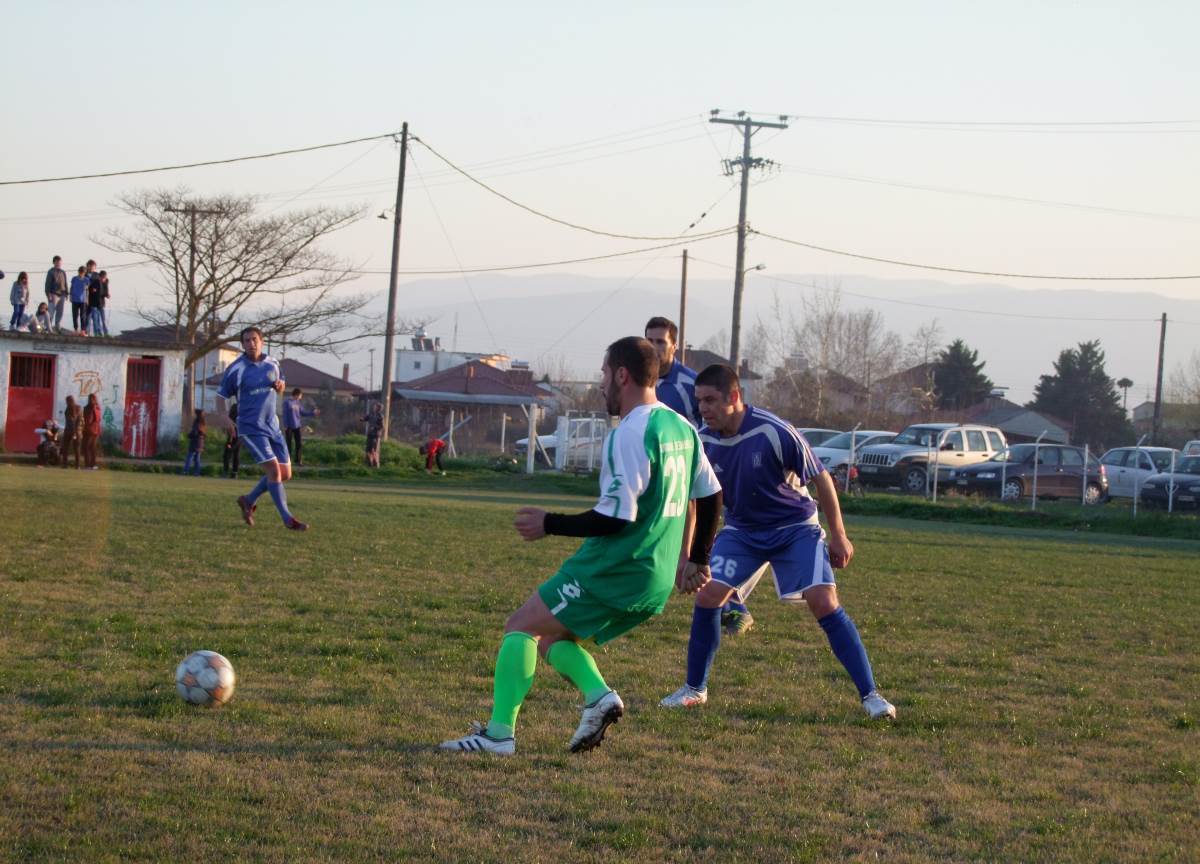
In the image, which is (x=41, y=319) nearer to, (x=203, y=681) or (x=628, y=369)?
(x=203, y=681)

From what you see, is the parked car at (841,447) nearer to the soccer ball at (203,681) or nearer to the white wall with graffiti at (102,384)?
the white wall with graffiti at (102,384)

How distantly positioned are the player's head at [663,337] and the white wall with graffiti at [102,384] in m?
29.5

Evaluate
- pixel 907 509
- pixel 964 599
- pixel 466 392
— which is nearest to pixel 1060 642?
pixel 964 599

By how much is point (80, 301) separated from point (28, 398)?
120 inches

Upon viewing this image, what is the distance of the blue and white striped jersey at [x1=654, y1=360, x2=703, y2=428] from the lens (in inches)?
310

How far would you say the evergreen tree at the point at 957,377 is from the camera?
7581 centimetres

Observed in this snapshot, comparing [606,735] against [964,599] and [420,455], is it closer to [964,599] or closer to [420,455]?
[964,599]

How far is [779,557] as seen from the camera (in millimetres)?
6578

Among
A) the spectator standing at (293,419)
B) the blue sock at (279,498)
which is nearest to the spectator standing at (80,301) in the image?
the spectator standing at (293,419)

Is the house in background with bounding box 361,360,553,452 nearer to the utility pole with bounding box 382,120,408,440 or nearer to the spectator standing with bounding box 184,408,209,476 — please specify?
the utility pole with bounding box 382,120,408,440

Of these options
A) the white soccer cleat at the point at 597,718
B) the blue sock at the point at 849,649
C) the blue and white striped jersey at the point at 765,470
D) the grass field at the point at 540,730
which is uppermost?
the blue and white striped jersey at the point at 765,470

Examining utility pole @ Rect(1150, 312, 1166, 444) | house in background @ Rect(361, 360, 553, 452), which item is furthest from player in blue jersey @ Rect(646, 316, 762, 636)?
utility pole @ Rect(1150, 312, 1166, 444)

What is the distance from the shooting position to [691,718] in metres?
6.06

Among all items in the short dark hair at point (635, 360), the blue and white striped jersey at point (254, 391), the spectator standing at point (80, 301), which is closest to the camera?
the short dark hair at point (635, 360)
